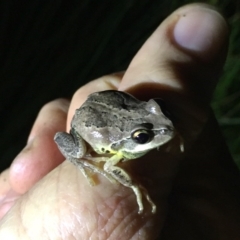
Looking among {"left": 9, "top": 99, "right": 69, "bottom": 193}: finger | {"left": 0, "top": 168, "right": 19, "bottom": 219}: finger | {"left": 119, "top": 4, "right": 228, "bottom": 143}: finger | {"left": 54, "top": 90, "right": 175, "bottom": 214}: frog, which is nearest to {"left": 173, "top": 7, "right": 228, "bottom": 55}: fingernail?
{"left": 119, "top": 4, "right": 228, "bottom": 143}: finger

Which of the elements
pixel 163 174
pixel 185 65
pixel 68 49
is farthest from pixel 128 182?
pixel 68 49

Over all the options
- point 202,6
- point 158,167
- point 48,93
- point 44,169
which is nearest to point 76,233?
point 158,167

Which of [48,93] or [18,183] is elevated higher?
[48,93]

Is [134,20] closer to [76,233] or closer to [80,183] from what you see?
[80,183]

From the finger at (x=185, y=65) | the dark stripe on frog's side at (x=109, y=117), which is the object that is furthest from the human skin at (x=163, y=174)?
the dark stripe on frog's side at (x=109, y=117)

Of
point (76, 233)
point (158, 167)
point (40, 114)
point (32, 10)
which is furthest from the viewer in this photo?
point (40, 114)

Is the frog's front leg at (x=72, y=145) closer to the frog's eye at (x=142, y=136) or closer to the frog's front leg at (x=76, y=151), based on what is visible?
the frog's front leg at (x=76, y=151)
